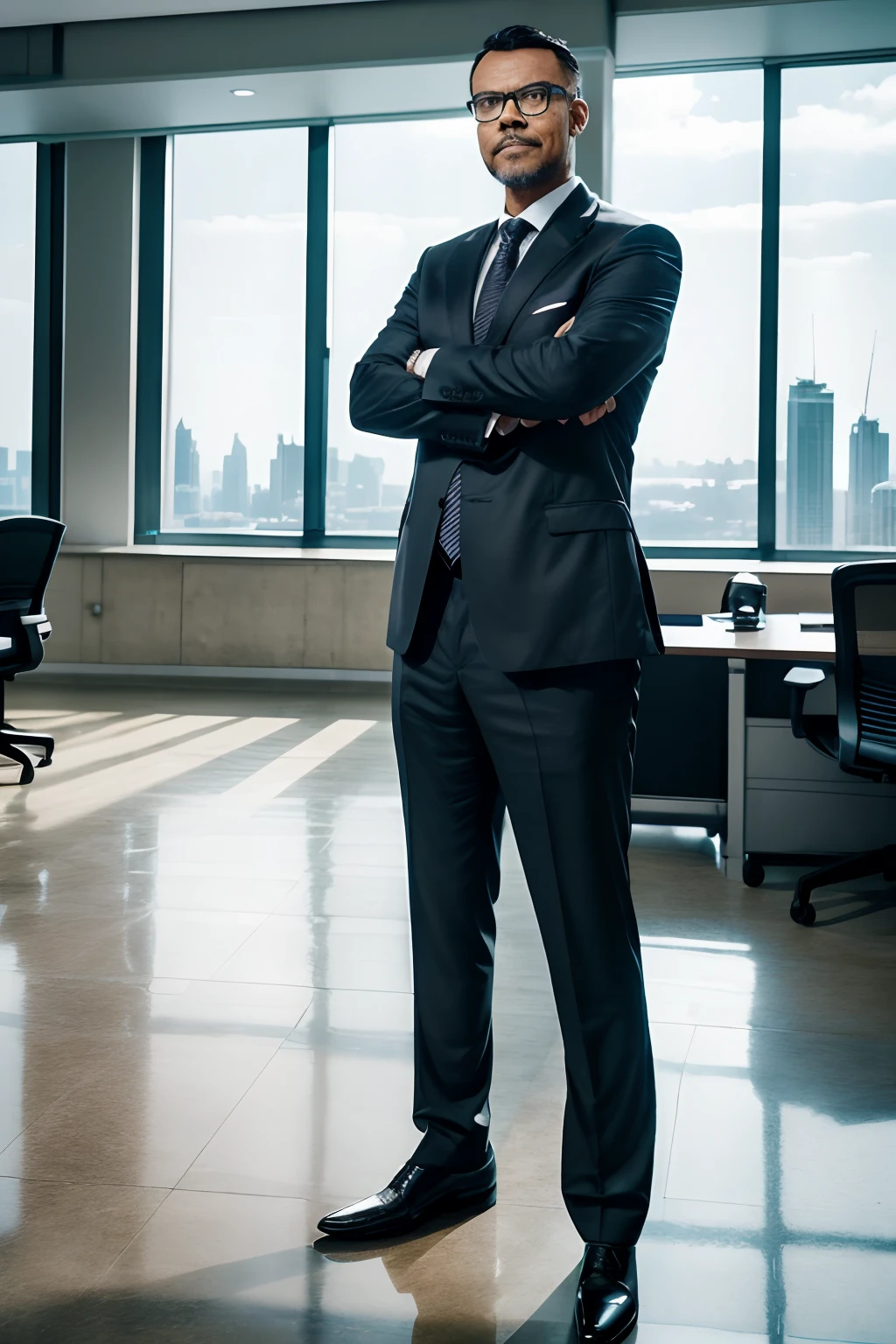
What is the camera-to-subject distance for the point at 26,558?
572 centimetres

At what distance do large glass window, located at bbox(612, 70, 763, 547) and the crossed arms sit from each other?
6874 millimetres

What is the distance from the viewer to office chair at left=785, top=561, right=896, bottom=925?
11.6 feet

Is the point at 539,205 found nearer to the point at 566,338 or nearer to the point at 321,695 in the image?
the point at 566,338

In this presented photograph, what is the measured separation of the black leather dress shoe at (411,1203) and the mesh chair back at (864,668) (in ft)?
6.72

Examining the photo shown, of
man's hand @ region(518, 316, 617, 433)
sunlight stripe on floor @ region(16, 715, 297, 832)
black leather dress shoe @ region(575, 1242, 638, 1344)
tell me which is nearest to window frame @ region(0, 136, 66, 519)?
sunlight stripe on floor @ region(16, 715, 297, 832)

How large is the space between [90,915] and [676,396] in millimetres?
6156

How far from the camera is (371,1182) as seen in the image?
2193 mm

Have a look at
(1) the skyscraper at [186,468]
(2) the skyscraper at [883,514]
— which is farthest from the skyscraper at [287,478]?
(2) the skyscraper at [883,514]

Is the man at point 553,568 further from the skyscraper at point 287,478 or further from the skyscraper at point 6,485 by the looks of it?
the skyscraper at point 6,485

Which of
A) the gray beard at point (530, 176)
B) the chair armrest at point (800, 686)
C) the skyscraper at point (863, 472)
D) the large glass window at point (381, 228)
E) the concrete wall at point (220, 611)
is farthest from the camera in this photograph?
the large glass window at point (381, 228)

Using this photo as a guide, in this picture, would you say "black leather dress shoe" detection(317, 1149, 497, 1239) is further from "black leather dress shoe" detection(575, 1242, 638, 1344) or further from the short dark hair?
the short dark hair

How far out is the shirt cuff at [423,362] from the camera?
6.09ft

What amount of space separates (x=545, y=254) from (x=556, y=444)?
29cm

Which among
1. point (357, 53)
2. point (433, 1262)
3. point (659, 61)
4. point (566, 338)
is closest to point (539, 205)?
point (566, 338)
